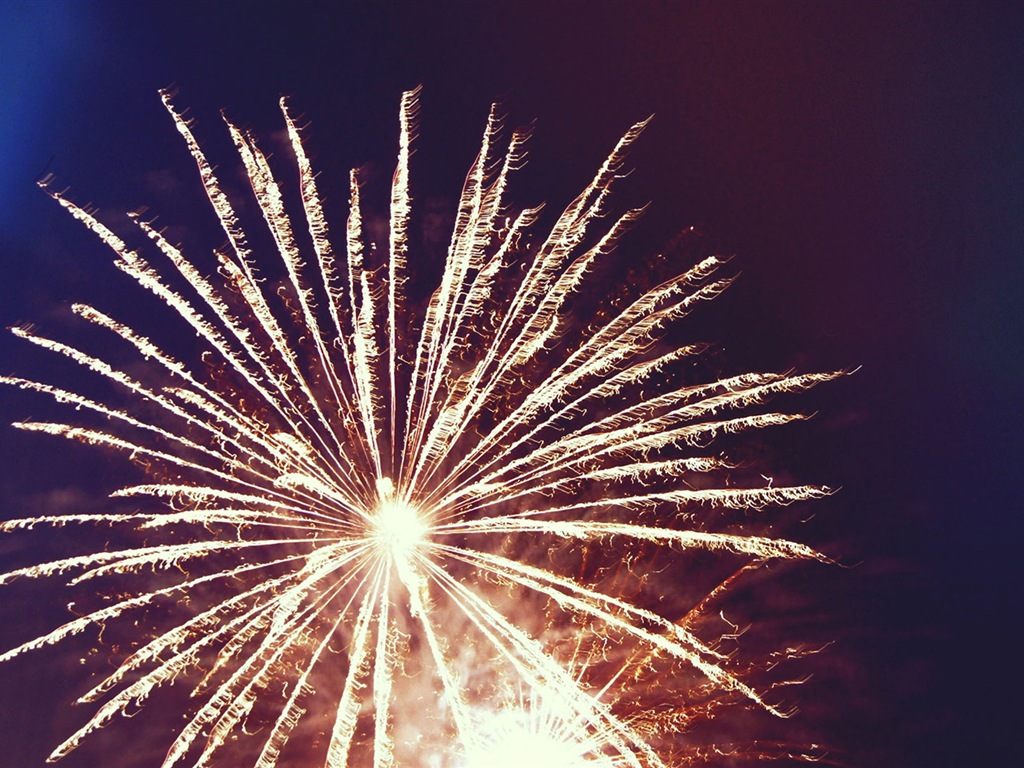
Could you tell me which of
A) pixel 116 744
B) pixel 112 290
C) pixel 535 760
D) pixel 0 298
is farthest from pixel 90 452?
pixel 535 760

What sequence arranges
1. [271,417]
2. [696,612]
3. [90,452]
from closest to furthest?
[271,417] < [696,612] < [90,452]

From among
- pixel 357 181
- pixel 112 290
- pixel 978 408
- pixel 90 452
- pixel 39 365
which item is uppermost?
pixel 357 181

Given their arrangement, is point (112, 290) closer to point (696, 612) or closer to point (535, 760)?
point (535, 760)

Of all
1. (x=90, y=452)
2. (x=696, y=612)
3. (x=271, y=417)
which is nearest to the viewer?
(x=271, y=417)

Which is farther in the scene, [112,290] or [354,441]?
[112,290]

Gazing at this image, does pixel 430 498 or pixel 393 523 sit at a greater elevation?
pixel 430 498
